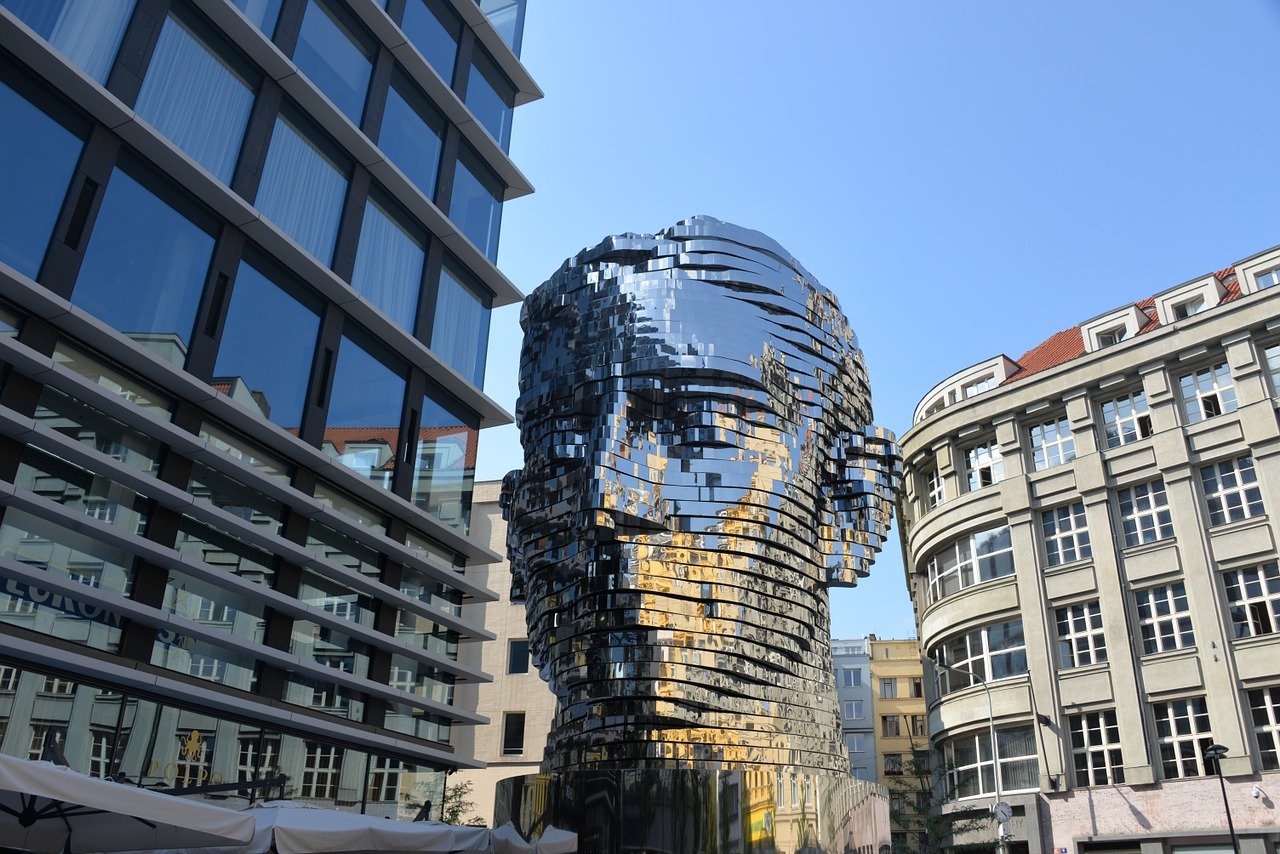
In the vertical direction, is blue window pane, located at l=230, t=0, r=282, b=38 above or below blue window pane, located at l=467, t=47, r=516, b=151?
below

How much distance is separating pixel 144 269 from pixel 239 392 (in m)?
2.42

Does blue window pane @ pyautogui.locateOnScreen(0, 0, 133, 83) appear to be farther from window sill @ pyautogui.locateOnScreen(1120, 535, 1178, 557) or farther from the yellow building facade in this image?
the yellow building facade

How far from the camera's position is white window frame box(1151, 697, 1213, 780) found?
28.5 metres

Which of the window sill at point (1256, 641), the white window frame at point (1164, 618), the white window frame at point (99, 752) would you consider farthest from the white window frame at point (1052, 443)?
the white window frame at point (99, 752)

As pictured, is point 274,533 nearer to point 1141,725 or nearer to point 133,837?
point 133,837

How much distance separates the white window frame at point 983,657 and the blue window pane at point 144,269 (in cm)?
2571

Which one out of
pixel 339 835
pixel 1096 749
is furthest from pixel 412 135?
pixel 1096 749

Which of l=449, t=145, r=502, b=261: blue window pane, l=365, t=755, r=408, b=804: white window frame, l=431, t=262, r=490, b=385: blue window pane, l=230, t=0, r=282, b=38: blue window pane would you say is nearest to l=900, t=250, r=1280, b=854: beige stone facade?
l=431, t=262, r=490, b=385: blue window pane

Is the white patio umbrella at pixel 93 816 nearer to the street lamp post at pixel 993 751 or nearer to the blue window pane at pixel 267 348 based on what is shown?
the blue window pane at pixel 267 348

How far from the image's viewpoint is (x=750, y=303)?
14812 millimetres

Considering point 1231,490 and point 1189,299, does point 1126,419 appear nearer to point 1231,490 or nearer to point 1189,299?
point 1231,490

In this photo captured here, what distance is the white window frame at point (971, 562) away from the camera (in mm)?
34531

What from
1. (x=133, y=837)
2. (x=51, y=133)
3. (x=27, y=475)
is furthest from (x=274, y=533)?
(x=133, y=837)

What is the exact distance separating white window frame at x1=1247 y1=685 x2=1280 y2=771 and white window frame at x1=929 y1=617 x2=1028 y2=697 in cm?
638
